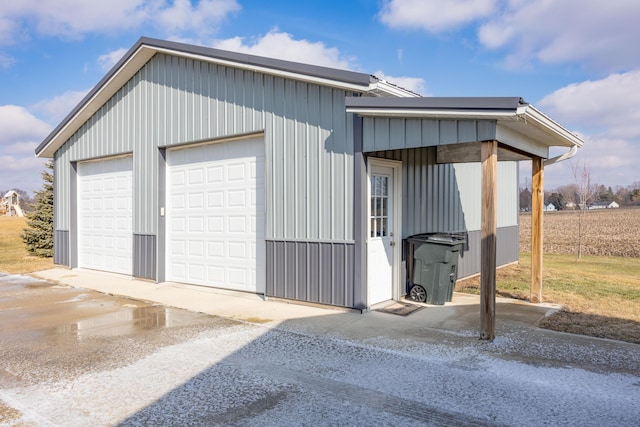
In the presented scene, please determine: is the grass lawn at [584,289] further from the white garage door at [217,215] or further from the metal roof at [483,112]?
the white garage door at [217,215]

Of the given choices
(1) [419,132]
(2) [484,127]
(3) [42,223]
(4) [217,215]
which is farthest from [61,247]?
(2) [484,127]

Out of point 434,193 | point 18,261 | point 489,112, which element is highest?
point 489,112

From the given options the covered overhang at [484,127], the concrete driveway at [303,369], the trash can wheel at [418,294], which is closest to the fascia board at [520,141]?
the covered overhang at [484,127]

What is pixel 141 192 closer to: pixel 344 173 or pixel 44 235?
pixel 344 173

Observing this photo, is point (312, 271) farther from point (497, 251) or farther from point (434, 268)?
point (497, 251)

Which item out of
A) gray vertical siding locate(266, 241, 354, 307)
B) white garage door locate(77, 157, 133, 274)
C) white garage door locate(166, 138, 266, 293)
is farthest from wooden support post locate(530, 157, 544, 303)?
white garage door locate(77, 157, 133, 274)

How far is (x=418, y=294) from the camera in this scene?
23.4 ft

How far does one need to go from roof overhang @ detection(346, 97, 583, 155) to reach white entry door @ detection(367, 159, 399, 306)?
3.33 feet

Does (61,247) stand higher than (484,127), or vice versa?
(484,127)

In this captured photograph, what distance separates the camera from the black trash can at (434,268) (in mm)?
6859

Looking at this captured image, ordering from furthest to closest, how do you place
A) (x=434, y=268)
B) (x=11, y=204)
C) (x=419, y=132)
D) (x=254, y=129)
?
(x=11, y=204) → (x=254, y=129) → (x=434, y=268) → (x=419, y=132)

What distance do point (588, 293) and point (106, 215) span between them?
10625 mm

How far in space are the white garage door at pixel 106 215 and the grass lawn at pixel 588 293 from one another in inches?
302

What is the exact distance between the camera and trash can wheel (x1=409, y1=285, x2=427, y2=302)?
7048 millimetres
